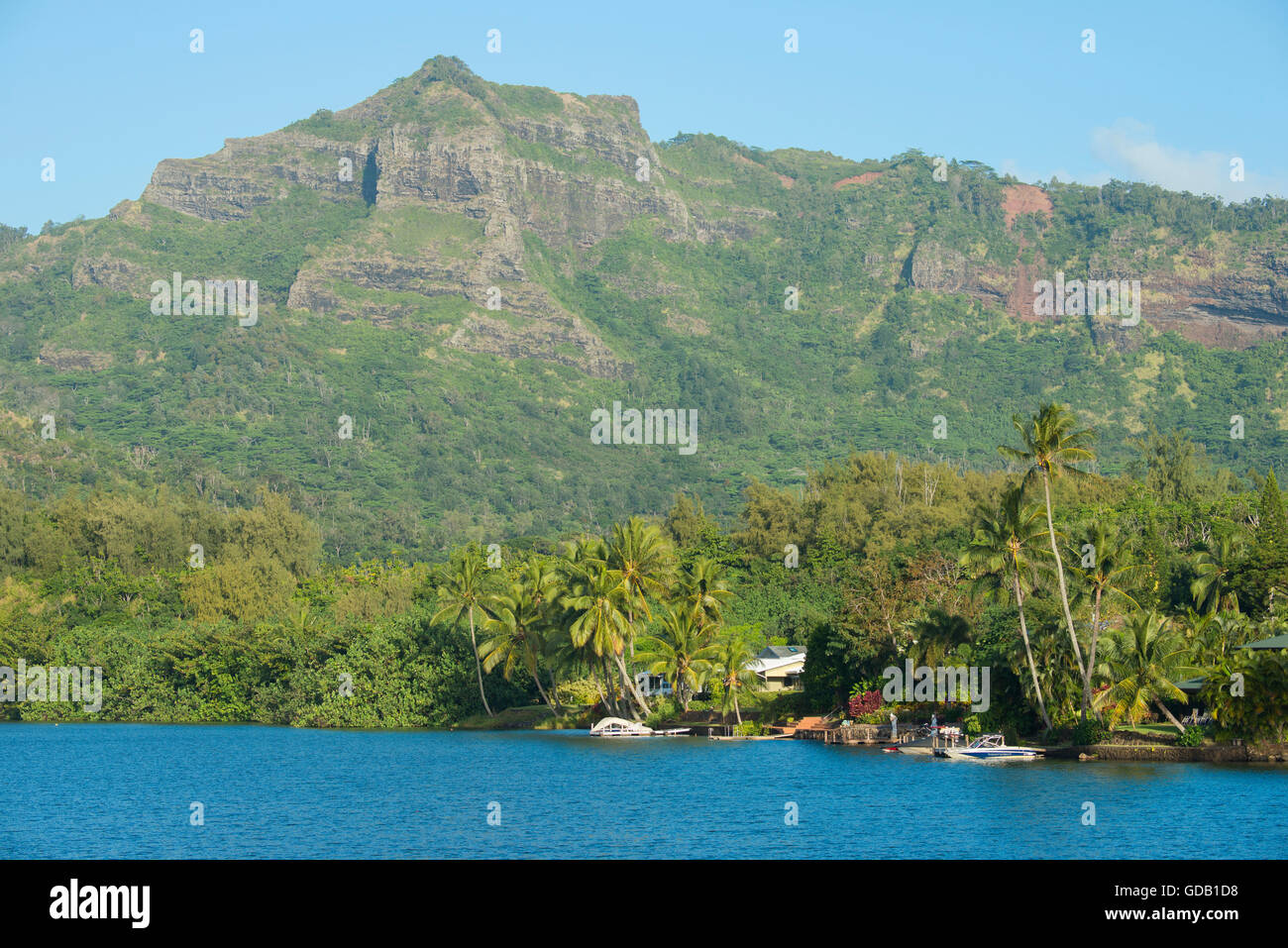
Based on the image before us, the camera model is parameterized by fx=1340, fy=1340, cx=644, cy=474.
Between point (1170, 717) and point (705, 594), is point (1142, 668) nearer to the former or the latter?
point (1170, 717)

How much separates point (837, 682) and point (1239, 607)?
74.5ft

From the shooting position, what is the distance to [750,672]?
7519 cm

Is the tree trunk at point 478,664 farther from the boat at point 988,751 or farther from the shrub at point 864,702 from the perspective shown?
the boat at point 988,751

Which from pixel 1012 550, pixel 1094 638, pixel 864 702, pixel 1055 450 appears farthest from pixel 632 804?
pixel 864 702

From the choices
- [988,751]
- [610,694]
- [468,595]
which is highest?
[468,595]

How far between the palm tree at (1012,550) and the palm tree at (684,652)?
20164 mm

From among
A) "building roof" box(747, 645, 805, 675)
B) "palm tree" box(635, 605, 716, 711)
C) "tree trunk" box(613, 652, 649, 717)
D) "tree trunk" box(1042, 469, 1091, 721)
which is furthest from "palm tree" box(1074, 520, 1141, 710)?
"building roof" box(747, 645, 805, 675)

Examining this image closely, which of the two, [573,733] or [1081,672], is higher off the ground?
[1081,672]

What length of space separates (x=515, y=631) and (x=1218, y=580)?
40022 millimetres

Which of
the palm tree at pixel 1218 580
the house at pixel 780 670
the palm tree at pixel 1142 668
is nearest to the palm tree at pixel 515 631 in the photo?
the house at pixel 780 670

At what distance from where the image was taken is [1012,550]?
57.9 m
